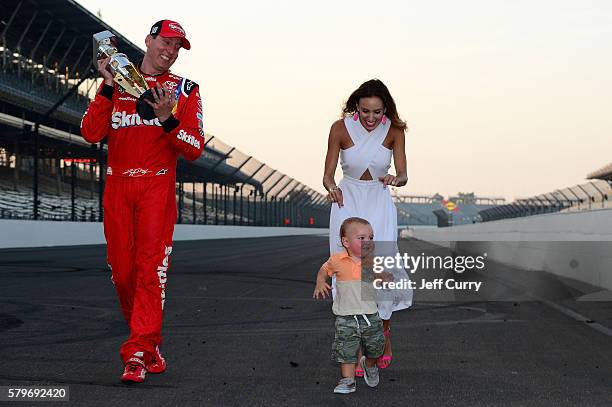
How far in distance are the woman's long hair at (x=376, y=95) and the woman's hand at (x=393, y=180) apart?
12.0 inches

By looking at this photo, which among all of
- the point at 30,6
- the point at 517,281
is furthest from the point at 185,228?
the point at 517,281

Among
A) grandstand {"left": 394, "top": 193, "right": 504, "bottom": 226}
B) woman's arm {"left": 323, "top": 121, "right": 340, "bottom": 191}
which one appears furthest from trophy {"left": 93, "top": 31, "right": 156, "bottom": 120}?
grandstand {"left": 394, "top": 193, "right": 504, "bottom": 226}

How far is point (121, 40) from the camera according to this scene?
37.8 meters

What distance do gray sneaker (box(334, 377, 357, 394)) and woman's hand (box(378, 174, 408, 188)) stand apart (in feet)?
3.91

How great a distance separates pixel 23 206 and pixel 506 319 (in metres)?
36.4

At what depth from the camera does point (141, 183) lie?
5012mm

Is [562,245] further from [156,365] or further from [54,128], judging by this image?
[54,128]

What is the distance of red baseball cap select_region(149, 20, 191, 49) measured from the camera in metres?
5.03

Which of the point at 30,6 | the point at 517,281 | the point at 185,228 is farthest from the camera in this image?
the point at 185,228

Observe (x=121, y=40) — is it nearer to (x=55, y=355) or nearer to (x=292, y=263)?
(x=292, y=263)

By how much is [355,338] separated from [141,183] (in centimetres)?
149

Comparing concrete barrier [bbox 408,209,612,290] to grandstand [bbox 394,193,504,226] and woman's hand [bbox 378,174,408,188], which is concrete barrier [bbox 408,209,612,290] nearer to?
woman's hand [bbox 378,174,408,188]

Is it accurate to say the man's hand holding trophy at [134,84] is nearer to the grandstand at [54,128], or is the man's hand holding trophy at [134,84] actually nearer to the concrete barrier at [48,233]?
the concrete barrier at [48,233]

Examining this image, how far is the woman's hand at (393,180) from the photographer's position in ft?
17.2
